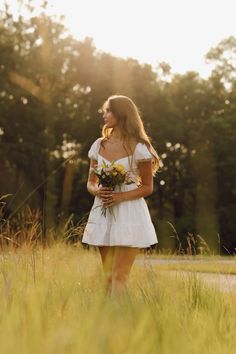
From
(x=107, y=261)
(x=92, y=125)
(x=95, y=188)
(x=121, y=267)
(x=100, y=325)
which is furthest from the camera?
(x=92, y=125)

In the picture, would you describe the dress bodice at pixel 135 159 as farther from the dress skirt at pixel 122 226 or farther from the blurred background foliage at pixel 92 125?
the blurred background foliage at pixel 92 125

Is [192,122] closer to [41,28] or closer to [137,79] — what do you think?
[137,79]

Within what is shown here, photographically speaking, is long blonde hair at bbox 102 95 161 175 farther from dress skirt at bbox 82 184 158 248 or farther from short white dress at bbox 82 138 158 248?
dress skirt at bbox 82 184 158 248

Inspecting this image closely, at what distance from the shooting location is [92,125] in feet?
115

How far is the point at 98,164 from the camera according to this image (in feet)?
17.2

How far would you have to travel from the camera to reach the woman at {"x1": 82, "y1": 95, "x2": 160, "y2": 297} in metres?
4.94

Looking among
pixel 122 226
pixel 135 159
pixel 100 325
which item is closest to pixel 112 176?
pixel 135 159

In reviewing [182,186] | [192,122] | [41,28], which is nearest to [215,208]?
[182,186]

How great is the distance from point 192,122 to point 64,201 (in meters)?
8.41

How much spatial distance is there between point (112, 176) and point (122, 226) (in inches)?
14.5

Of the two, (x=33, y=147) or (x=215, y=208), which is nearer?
(x=33, y=147)

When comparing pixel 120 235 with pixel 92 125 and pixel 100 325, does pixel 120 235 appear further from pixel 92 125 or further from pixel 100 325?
pixel 92 125

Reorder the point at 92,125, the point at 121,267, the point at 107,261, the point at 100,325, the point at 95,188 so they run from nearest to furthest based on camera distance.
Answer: the point at 100,325, the point at 121,267, the point at 107,261, the point at 95,188, the point at 92,125

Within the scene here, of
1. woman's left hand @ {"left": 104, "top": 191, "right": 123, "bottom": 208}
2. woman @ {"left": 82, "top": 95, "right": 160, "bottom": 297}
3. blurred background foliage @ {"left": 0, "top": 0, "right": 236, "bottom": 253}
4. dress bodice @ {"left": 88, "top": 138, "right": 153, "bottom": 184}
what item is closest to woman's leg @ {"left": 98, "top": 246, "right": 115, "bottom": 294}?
woman @ {"left": 82, "top": 95, "right": 160, "bottom": 297}
